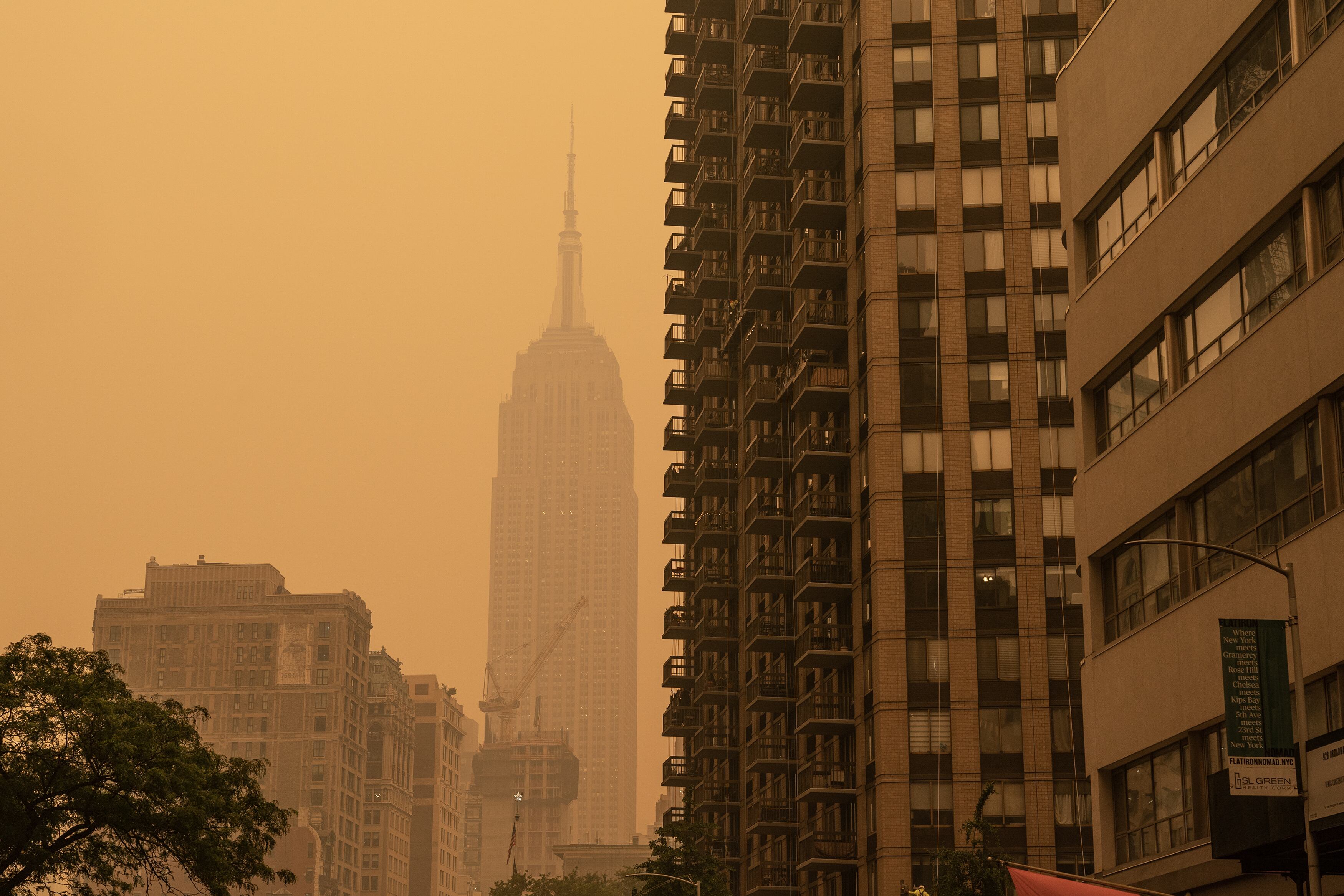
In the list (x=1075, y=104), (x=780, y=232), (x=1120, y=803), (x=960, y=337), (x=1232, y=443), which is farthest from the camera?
(x=780, y=232)

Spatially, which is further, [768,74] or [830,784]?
[768,74]

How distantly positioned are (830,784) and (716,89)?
47.3 metres

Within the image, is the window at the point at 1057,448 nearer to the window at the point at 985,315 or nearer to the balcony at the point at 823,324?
the window at the point at 985,315

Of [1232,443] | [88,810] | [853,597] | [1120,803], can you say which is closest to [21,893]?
[88,810]

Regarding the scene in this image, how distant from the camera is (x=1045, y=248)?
76500 millimetres

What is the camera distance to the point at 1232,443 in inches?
1405

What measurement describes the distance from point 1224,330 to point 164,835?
30.2 metres

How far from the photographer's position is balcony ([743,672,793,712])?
87.9 m

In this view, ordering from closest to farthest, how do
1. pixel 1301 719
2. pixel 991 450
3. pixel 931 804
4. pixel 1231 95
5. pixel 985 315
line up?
pixel 1301 719, pixel 1231 95, pixel 931 804, pixel 991 450, pixel 985 315

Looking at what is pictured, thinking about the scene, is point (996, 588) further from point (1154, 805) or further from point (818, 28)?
point (1154, 805)

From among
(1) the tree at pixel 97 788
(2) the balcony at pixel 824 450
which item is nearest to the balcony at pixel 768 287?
(2) the balcony at pixel 824 450

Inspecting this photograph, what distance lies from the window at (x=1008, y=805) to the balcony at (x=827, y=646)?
9406mm

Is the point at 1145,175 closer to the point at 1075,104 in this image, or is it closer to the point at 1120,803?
the point at 1075,104

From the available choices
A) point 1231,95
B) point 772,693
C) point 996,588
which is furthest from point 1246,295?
point 772,693
